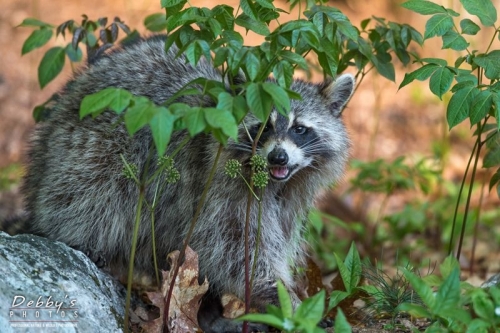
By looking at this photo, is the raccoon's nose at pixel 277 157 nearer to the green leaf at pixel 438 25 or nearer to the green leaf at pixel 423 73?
the green leaf at pixel 423 73

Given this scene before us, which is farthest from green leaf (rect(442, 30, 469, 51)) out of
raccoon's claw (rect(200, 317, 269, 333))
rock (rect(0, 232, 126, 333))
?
rock (rect(0, 232, 126, 333))

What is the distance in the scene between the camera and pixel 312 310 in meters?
2.84

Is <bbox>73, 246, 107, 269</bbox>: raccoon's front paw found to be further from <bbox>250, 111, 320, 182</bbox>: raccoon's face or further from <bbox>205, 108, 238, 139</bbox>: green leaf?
<bbox>205, 108, 238, 139</bbox>: green leaf

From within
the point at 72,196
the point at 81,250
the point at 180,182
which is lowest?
the point at 81,250

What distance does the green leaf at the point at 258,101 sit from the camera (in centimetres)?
288

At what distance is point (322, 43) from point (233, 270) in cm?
150

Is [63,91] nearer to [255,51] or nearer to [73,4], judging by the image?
[255,51]

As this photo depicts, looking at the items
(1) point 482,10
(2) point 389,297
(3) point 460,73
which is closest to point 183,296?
(2) point 389,297

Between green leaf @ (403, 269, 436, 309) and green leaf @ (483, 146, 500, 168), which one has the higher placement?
green leaf @ (483, 146, 500, 168)

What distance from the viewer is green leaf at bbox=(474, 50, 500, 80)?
372 centimetres

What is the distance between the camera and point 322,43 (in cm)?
357

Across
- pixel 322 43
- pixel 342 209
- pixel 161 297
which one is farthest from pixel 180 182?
pixel 342 209

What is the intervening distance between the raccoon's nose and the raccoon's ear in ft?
2.64

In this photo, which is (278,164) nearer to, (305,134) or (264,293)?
(305,134)
